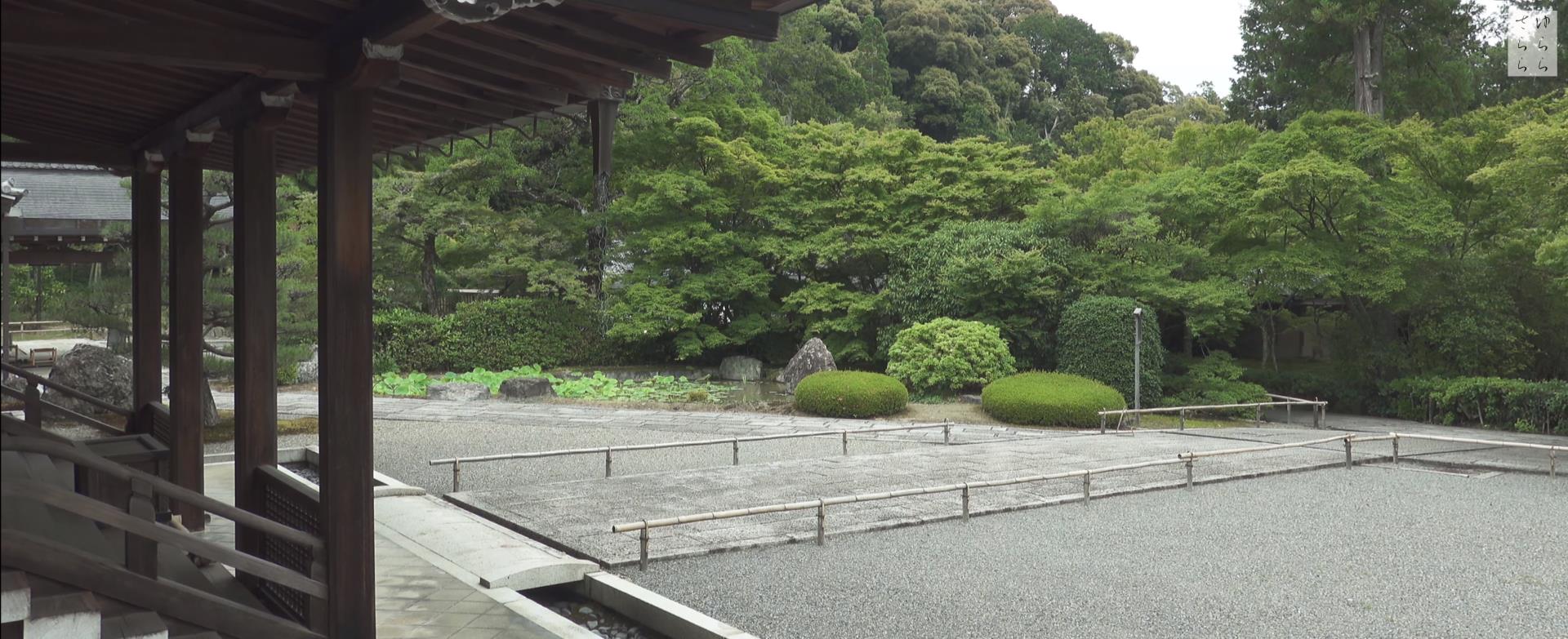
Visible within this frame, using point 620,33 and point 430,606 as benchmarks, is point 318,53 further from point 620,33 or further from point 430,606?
point 430,606

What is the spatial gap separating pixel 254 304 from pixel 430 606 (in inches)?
67.2

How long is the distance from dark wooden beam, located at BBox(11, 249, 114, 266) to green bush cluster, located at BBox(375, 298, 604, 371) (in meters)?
6.76

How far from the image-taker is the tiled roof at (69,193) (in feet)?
50.0

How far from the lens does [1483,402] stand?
16578 mm

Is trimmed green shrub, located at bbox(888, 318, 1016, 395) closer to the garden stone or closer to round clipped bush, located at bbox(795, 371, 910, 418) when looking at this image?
round clipped bush, located at bbox(795, 371, 910, 418)

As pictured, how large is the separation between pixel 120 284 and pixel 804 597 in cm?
979

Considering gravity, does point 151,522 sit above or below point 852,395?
above

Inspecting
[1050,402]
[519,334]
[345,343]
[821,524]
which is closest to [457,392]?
[519,334]

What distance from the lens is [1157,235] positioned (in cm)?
1938

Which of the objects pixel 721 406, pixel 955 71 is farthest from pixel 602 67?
pixel 955 71

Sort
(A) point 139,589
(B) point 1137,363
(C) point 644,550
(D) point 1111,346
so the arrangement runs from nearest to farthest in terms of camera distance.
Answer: (A) point 139,589, (C) point 644,550, (B) point 1137,363, (D) point 1111,346

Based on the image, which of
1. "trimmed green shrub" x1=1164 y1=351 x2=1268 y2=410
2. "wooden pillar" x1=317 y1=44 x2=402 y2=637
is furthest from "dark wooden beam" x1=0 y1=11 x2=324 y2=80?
"trimmed green shrub" x1=1164 y1=351 x2=1268 y2=410

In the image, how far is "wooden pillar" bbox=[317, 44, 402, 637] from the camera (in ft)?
11.7

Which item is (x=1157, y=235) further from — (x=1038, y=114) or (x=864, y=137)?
(x=1038, y=114)
